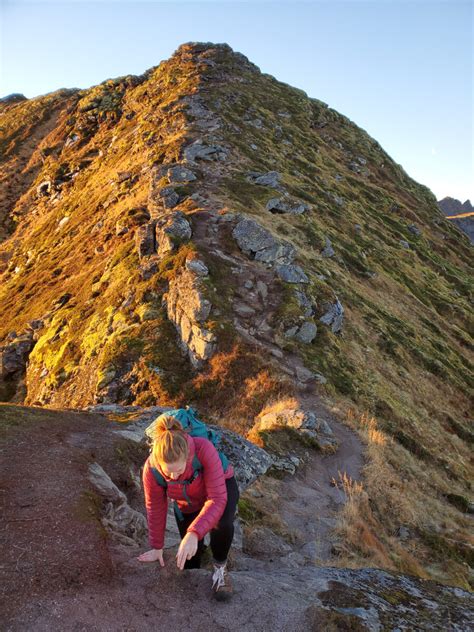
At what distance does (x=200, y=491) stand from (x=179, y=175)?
3766 centimetres

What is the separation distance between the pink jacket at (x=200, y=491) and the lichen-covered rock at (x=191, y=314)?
17094mm

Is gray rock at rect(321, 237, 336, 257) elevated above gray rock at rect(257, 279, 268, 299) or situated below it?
above

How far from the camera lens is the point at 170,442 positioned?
482 cm

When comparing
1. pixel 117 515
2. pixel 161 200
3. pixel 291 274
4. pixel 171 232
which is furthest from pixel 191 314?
pixel 117 515

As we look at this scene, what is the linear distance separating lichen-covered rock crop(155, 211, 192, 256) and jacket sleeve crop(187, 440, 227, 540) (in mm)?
25116

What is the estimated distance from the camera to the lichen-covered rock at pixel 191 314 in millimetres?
22891

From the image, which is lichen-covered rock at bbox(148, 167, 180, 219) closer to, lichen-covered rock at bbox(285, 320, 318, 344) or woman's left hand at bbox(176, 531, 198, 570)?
lichen-covered rock at bbox(285, 320, 318, 344)

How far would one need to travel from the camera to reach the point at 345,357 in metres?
25.9

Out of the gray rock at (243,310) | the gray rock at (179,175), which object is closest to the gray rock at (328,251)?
the gray rock at (179,175)

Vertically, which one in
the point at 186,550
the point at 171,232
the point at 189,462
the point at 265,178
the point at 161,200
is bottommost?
the point at 186,550

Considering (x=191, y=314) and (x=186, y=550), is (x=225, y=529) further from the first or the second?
(x=191, y=314)

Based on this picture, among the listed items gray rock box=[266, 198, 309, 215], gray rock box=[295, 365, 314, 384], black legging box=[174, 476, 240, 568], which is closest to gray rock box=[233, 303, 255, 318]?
gray rock box=[295, 365, 314, 384]

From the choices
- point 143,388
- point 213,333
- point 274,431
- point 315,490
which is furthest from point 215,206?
point 315,490

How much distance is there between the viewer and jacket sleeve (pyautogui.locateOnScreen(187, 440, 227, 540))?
5176 millimetres
